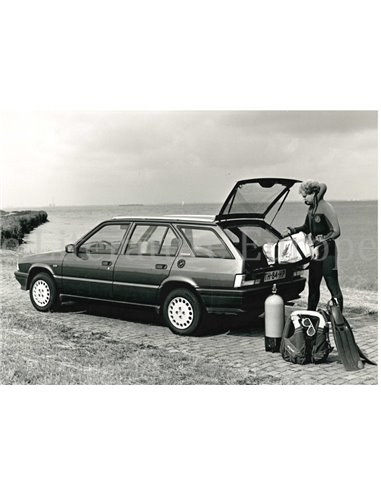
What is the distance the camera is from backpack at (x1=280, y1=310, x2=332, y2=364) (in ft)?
19.6

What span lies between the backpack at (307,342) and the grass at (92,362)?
0.37 meters

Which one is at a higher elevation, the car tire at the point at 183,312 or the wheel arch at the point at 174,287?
the wheel arch at the point at 174,287

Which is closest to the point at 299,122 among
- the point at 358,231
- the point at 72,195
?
the point at 358,231

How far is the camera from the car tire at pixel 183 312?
20.9 ft

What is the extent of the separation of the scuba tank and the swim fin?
555 millimetres

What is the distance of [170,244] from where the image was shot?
6734 millimetres

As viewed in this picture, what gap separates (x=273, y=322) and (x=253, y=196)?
1471 millimetres

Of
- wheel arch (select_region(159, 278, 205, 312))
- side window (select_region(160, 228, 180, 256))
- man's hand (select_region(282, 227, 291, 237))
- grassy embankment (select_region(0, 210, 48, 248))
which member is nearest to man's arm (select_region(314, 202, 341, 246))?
man's hand (select_region(282, 227, 291, 237))

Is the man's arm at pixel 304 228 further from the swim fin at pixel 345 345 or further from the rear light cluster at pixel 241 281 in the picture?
the swim fin at pixel 345 345

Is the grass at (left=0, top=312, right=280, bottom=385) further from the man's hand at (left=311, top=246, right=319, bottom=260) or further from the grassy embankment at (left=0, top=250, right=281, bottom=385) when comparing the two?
the man's hand at (left=311, top=246, right=319, bottom=260)

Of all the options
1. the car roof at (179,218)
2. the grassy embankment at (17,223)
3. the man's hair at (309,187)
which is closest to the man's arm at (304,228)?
the man's hair at (309,187)

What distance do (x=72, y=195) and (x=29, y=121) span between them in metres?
0.99

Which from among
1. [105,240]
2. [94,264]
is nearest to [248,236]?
[105,240]

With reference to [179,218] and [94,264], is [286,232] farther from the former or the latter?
[94,264]
